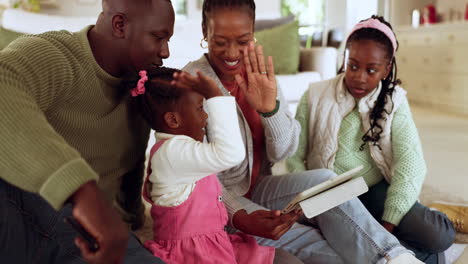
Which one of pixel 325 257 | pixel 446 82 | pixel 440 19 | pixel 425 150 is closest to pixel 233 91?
pixel 325 257

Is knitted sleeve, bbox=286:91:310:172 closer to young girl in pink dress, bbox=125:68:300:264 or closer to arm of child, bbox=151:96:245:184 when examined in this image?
young girl in pink dress, bbox=125:68:300:264

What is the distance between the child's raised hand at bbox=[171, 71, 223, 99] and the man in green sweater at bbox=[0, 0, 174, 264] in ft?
0.44

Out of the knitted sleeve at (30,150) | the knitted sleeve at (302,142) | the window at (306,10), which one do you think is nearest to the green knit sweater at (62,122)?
the knitted sleeve at (30,150)

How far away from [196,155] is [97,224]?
34 centimetres

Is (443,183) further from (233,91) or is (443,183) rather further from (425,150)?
(233,91)

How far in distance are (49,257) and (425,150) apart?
8.07ft

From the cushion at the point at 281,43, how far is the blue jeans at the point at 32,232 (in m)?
2.30

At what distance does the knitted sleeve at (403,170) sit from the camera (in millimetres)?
1353

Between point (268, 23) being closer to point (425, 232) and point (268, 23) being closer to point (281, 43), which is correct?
point (281, 43)

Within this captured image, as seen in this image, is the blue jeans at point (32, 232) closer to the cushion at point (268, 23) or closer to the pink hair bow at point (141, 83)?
the pink hair bow at point (141, 83)

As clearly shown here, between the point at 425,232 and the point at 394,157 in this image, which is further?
the point at 394,157

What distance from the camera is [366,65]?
1440 mm

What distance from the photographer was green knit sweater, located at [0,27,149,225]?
0.63 m

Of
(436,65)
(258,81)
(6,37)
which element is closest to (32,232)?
(258,81)
